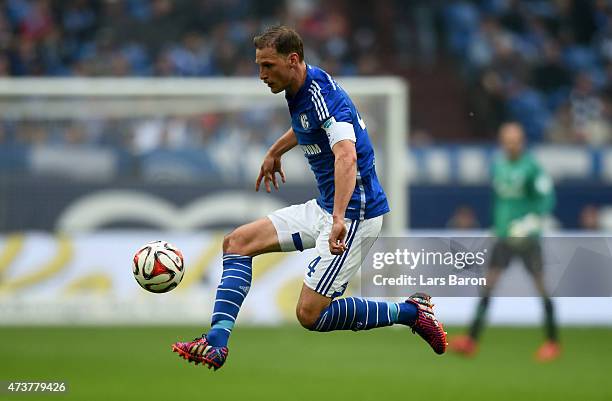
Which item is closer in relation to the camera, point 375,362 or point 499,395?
point 499,395

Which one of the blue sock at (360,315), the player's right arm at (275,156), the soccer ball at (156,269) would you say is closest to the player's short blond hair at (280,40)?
the player's right arm at (275,156)

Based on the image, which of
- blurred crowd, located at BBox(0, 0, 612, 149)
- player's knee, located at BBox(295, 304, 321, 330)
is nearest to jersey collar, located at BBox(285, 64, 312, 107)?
player's knee, located at BBox(295, 304, 321, 330)

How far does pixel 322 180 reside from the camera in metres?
6.75

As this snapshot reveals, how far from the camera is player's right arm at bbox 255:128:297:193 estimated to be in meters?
7.20

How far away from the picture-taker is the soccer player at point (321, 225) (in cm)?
633

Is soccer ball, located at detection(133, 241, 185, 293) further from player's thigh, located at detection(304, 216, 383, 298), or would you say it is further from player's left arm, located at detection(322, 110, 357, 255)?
player's left arm, located at detection(322, 110, 357, 255)

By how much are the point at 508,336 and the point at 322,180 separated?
6118 mm

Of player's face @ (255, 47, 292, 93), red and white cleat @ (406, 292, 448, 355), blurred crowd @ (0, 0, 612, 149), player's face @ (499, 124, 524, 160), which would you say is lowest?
red and white cleat @ (406, 292, 448, 355)

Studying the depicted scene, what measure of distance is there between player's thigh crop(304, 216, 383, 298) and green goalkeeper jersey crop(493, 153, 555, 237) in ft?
13.9

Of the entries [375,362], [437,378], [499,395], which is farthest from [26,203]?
[499,395]

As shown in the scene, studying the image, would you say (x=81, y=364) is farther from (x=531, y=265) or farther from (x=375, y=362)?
(x=531, y=265)

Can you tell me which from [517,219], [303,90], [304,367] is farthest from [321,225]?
[517,219]

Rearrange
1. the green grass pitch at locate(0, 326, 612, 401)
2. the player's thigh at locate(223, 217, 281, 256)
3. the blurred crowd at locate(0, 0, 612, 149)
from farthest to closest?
the blurred crowd at locate(0, 0, 612, 149), the green grass pitch at locate(0, 326, 612, 401), the player's thigh at locate(223, 217, 281, 256)

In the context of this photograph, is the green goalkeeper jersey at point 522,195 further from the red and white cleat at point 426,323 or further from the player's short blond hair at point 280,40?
the player's short blond hair at point 280,40
